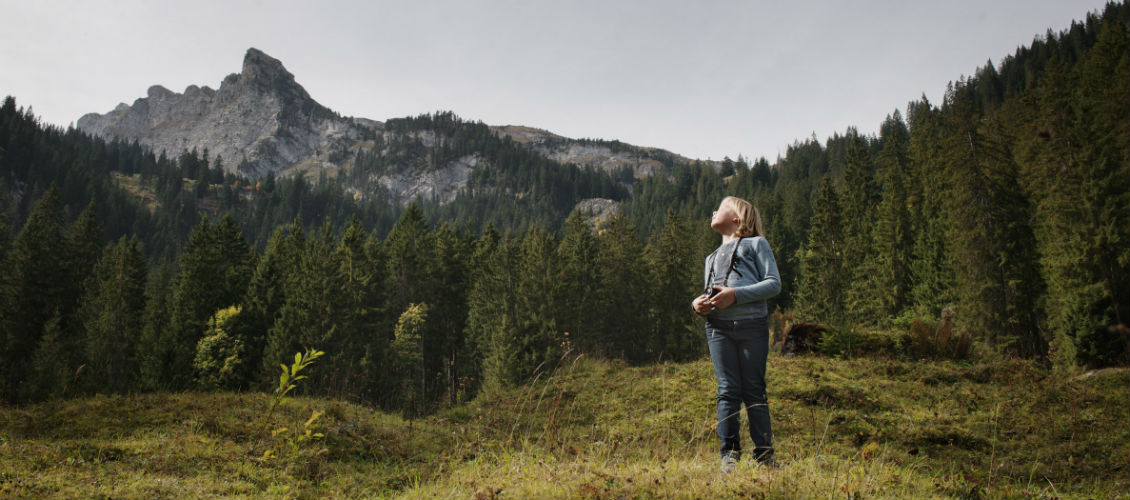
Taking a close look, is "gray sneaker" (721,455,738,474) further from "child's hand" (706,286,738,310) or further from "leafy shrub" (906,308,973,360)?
"leafy shrub" (906,308,973,360)

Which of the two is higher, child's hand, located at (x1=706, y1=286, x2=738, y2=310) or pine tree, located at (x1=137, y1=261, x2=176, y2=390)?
child's hand, located at (x1=706, y1=286, x2=738, y2=310)

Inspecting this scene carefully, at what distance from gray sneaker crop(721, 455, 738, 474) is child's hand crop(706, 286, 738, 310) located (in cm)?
106

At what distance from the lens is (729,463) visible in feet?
11.1

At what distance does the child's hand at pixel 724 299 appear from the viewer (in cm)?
352

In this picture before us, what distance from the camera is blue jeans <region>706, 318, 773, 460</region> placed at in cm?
358

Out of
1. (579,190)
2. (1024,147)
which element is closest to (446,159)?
(579,190)

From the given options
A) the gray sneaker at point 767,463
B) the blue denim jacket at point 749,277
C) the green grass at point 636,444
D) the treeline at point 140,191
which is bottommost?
the green grass at point 636,444

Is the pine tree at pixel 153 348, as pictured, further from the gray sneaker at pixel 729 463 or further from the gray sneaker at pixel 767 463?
the gray sneaker at pixel 767 463

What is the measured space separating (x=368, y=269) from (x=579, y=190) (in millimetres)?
129407

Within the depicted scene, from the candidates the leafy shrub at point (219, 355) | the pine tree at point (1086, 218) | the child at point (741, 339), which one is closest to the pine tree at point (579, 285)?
the leafy shrub at point (219, 355)

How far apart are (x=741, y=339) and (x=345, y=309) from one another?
27.7m

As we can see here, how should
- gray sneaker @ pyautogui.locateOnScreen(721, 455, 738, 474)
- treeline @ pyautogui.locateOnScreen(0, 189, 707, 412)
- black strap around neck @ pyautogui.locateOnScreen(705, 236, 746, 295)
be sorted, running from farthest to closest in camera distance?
treeline @ pyautogui.locateOnScreen(0, 189, 707, 412)
black strap around neck @ pyautogui.locateOnScreen(705, 236, 746, 295)
gray sneaker @ pyautogui.locateOnScreen(721, 455, 738, 474)

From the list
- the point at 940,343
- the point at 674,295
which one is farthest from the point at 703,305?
the point at 674,295

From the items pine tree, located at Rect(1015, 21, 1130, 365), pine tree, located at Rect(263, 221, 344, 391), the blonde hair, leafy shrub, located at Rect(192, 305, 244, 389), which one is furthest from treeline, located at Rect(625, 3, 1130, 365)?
pine tree, located at Rect(263, 221, 344, 391)
